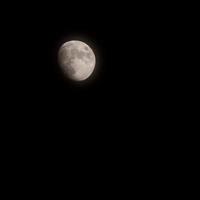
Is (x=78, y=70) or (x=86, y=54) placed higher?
(x=86, y=54)

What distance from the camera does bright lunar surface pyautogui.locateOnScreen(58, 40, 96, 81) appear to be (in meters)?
6.00

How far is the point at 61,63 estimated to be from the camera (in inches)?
242

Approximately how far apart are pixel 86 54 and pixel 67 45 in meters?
0.48

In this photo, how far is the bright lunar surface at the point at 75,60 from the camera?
6.00 meters

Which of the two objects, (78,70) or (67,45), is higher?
(67,45)

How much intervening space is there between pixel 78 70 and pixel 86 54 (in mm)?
447

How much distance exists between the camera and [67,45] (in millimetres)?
6242

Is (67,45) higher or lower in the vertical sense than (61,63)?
higher

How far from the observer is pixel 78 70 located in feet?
19.7

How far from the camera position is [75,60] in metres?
5.99

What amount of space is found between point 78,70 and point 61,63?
1.45ft

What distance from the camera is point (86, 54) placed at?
20.3 feet
